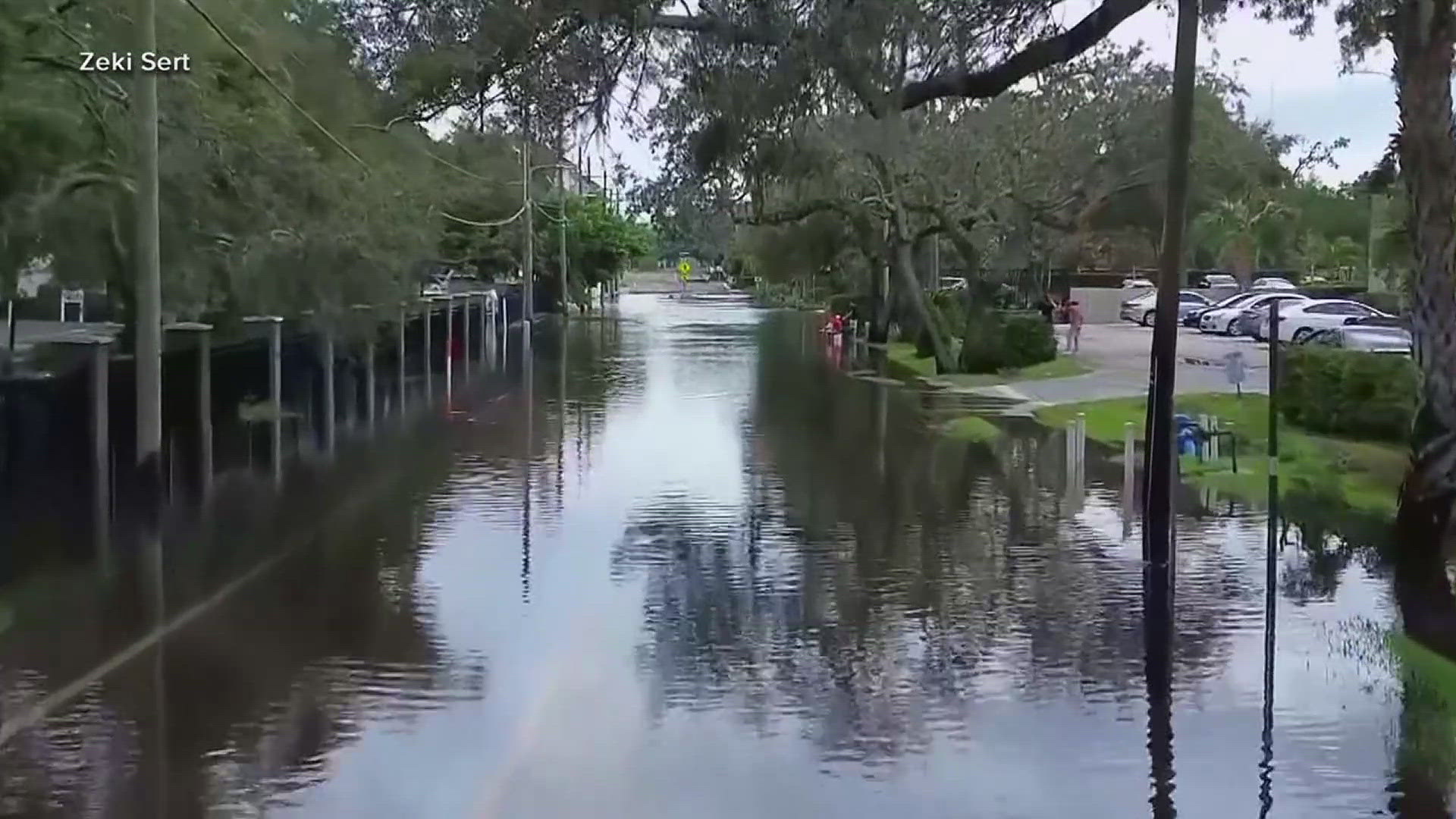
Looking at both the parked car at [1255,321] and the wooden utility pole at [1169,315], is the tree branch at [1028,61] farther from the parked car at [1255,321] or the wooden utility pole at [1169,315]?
the parked car at [1255,321]

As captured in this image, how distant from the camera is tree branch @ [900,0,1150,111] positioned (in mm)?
14227

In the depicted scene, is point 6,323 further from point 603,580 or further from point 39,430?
point 603,580

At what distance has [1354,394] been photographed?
2341 centimetres

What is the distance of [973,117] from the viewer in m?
42.5

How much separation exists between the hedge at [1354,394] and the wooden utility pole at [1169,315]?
8198 millimetres

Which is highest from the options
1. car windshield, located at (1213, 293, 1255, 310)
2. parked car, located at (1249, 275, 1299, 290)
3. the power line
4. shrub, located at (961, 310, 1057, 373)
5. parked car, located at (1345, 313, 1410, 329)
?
the power line

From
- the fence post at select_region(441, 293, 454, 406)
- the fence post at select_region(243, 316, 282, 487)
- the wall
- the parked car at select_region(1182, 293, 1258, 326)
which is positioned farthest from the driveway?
the wall

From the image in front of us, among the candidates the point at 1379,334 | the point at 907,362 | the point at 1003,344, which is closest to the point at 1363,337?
the point at 1379,334

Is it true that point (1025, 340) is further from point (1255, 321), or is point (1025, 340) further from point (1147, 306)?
point (1147, 306)

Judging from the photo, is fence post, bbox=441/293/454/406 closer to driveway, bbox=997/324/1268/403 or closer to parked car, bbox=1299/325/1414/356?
driveway, bbox=997/324/1268/403

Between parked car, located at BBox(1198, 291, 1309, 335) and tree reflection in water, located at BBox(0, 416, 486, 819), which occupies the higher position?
parked car, located at BBox(1198, 291, 1309, 335)

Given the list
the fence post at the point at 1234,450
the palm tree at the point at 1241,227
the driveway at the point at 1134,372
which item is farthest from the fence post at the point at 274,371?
the palm tree at the point at 1241,227

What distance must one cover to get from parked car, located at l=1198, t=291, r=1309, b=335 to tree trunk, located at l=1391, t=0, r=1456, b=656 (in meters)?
41.2

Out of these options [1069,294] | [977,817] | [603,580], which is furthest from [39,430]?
[1069,294]
